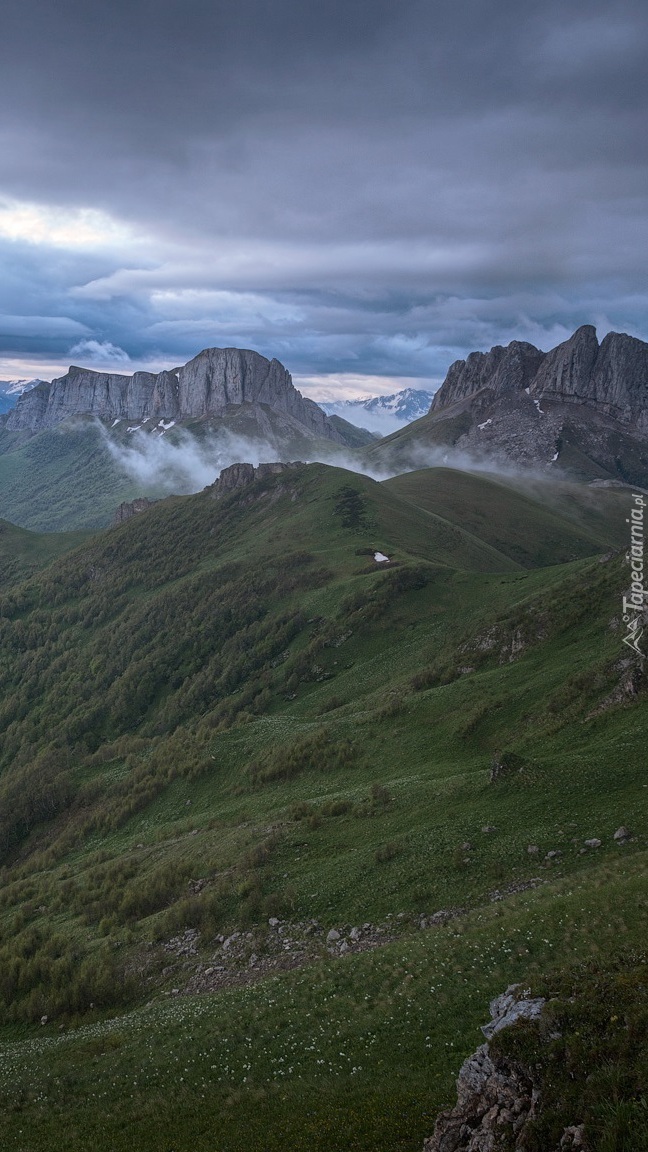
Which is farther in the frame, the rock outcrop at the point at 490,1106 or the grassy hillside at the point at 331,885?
the grassy hillside at the point at 331,885

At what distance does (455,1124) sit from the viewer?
13.8 meters

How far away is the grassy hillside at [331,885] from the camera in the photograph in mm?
22000

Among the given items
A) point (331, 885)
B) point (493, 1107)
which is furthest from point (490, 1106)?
point (331, 885)

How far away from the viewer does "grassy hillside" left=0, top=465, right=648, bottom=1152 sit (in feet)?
72.2

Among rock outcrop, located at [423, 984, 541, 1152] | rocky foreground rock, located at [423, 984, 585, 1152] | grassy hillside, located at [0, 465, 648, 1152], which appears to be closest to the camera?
rocky foreground rock, located at [423, 984, 585, 1152]

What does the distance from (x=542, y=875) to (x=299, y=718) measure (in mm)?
54841

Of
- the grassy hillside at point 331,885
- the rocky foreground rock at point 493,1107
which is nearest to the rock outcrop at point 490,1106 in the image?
the rocky foreground rock at point 493,1107

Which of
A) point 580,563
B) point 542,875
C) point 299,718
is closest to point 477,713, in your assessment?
point 542,875

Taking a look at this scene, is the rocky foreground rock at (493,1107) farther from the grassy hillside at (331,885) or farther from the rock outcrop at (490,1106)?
the grassy hillside at (331,885)

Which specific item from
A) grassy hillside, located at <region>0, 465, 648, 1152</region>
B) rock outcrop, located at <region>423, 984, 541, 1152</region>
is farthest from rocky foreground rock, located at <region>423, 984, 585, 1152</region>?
grassy hillside, located at <region>0, 465, 648, 1152</region>

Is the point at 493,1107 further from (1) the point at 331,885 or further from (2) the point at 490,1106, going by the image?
(1) the point at 331,885

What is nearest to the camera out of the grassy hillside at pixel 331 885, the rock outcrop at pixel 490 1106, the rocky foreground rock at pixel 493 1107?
the rocky foreground rock at pixel 493 1107

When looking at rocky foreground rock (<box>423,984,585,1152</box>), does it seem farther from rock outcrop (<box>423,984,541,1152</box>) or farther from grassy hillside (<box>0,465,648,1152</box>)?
grassy hillside (<box>0,465,648,1152</box>)

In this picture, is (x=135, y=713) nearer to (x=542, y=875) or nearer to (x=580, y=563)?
(x=580, y=563)
